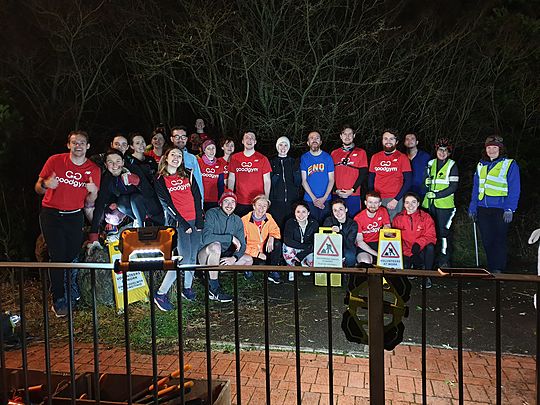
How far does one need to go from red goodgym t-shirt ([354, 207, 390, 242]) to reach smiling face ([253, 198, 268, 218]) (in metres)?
1.40

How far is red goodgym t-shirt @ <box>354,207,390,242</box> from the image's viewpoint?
7.32 m

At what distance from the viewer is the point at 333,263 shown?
7.04 meters

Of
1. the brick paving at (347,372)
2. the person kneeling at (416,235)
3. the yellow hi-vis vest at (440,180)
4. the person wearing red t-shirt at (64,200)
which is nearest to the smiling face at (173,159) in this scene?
the person wearing red t-shirt at (64,200)

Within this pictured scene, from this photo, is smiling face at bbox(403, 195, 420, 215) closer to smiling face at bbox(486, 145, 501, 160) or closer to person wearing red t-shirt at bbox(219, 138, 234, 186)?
smiling face at bbox(486, 145, 501, 160)

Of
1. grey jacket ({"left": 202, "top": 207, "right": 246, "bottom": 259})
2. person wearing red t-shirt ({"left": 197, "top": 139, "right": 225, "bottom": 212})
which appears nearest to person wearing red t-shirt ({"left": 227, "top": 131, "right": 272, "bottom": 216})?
person wearing red t-shirt ({"left": 197, "top": 139, "right": 225, "bottom": 212})

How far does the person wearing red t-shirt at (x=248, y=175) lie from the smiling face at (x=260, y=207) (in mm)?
407

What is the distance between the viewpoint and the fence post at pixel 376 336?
2.89 metres

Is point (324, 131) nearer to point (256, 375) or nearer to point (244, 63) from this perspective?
point (244, 63)

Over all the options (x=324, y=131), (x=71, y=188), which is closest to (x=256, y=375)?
(x=71, y=188)

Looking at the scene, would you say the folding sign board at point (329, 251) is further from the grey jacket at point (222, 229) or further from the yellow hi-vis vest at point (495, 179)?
the yellow hi-vis vest at point (495, 179)

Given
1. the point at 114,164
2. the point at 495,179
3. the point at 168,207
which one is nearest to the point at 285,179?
the point at 168,207

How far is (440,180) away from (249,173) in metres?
2.84

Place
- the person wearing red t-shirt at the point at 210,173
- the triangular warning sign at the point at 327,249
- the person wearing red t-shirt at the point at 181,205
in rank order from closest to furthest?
the person wearing red t-shirt at the point at 181,205, the triangular warning sign at the point at 327,249, the person wearing red t-shirt at the point at 210,173

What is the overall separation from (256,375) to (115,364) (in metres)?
1.37
